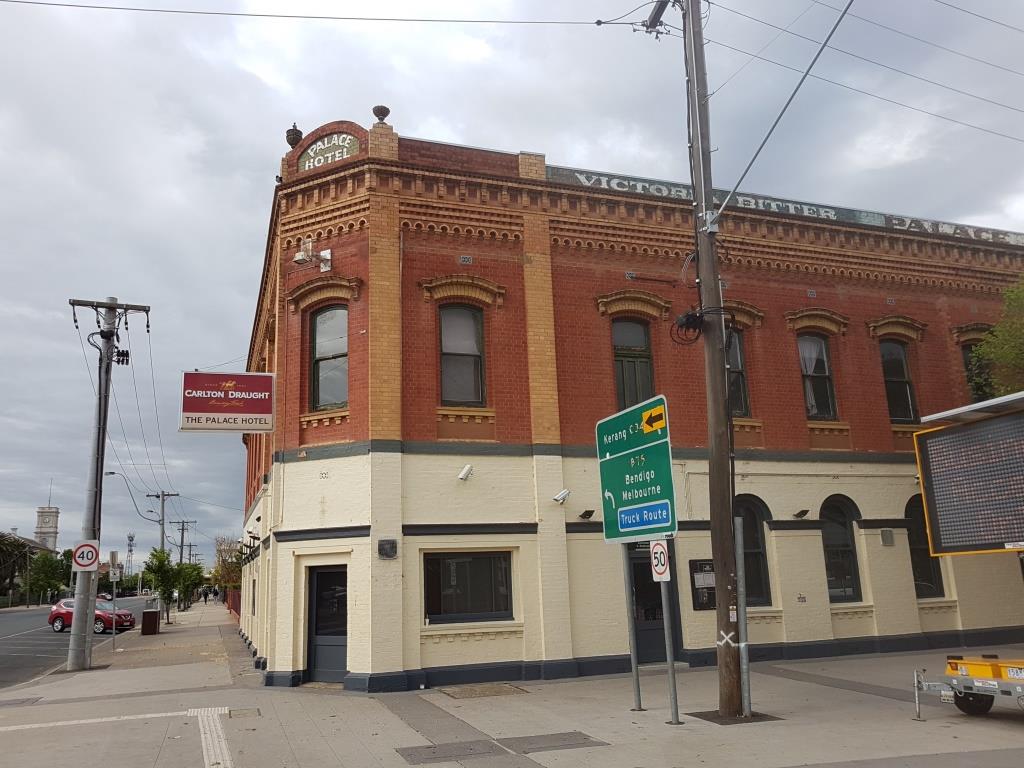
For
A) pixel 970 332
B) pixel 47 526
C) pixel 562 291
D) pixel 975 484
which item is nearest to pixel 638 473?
pixel 975 484

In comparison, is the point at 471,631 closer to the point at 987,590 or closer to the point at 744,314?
the point at 744,314

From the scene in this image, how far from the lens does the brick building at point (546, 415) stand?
46.3ft

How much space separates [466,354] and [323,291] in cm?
290

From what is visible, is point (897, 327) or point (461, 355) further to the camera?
point (897, 327)

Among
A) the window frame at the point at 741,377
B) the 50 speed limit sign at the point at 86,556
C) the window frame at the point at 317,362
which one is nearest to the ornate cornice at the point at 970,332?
the window frame at the point at 741,377

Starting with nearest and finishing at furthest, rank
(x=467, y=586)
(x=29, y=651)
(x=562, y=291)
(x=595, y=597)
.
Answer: (x=467, y=586), (x=595, y=597), (x=562, y=291), (x=29, y=651)

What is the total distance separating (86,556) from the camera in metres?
19.5

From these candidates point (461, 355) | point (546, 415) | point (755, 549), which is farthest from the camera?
point (755, 549)

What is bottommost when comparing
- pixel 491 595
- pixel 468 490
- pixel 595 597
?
pixel 595 597

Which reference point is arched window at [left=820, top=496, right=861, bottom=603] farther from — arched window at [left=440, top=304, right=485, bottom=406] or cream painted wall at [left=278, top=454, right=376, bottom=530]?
cream painted wall at [left=278, top=454, right=376, bottom=530]

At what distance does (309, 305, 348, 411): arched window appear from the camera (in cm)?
1508

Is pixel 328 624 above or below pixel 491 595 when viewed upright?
below

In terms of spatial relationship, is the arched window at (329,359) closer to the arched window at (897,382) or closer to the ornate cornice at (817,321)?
the ornate cornice at (817,321)

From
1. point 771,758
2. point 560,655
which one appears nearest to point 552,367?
point 560,655
